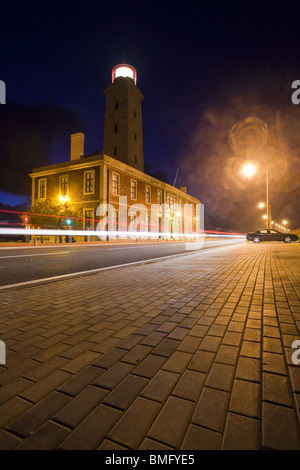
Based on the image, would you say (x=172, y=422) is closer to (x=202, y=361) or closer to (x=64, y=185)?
(x=202, y=361)

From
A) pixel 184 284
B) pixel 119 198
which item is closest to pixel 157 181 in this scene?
pixel 119 198

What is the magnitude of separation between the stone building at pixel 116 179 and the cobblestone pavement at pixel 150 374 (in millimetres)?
19970

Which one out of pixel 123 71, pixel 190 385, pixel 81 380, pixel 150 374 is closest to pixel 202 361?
pixel 190 385

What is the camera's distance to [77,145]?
96.4 feet

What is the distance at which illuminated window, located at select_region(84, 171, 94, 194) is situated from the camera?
87.9 feet

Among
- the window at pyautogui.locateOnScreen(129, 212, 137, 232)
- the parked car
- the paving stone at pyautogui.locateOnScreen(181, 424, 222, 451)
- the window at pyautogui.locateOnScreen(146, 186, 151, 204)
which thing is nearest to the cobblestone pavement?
the paving stone at pyautogui.locateOnScreen(181, 424, 222, 451)

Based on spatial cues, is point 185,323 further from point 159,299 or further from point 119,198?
point 119,198

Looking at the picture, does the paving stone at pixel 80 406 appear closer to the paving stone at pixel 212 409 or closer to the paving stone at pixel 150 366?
the paving stone at pixel 150 366

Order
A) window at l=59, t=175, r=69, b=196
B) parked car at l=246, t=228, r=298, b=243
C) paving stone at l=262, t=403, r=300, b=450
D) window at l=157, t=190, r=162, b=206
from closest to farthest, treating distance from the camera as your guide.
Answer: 1. paving stone at l=262, t=403, r=300, b=450
2. parked car at l=246, t=228, r=298, b=243
3. window at l=59, t=175, r=69, b=196
4. window at l=157, t=190, r=162, b=206

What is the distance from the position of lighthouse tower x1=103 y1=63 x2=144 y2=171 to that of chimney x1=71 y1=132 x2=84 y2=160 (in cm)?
653

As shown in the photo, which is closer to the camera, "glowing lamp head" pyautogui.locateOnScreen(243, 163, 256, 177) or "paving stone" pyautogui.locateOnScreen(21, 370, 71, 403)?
"paving stone" pyautogui.locateOnScreen(21, 370, 71, 403)

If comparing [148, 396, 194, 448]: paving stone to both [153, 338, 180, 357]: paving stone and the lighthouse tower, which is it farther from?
the lighthouse tower
